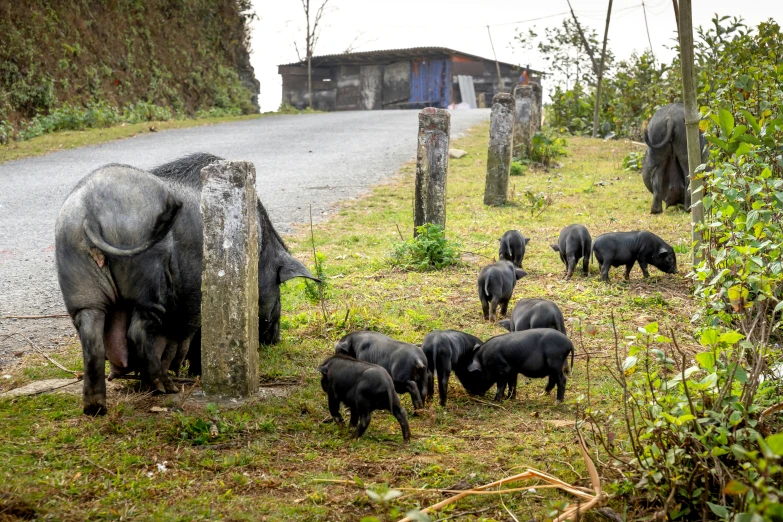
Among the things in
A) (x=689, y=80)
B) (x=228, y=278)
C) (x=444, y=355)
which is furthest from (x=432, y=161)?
(x=228, y=278)

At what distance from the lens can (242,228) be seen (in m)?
4.82

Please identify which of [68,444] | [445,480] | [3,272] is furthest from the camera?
[3,272]

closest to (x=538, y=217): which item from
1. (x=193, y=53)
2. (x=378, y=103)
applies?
(x=193, y=53)

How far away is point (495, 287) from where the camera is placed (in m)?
6.88

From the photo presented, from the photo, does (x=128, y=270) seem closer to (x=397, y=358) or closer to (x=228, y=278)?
(x=228, y=278)

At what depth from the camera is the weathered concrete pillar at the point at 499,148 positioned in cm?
1155

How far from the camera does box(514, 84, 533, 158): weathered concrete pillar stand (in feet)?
48.8

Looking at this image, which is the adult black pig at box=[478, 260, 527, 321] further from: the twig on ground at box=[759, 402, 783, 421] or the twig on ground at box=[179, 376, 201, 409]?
the twig on ground at box=[759, 402, 783, 421]

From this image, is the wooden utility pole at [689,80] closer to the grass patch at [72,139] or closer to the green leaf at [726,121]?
the green leaf at [726,121]

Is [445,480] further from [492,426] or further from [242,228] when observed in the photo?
[242,228]

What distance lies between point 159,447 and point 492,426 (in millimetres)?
1806

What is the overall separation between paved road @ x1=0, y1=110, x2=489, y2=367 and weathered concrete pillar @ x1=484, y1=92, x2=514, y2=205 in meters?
2.19

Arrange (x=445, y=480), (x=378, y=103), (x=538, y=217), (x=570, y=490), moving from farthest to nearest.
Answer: (x=378, y=103) < (x=538, y=217) < (x=445, y=480) < (x=570, y=490)

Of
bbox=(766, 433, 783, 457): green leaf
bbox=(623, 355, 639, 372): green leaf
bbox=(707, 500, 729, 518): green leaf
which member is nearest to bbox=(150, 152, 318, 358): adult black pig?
bbox=(623, 355, 639, 372): green leaf
